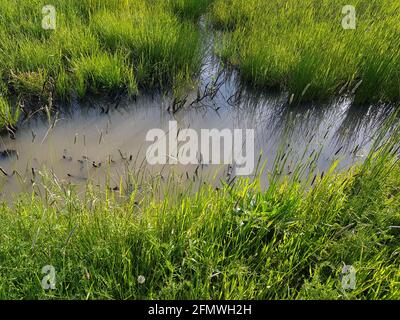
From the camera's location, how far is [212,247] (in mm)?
1850

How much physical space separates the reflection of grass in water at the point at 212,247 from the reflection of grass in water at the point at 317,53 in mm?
1798

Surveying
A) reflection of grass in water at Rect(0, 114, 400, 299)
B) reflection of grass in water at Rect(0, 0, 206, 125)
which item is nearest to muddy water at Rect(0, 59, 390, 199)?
reflection of grass in water at Rect(0, 0, 206, 125)

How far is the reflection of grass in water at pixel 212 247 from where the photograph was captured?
1.74m

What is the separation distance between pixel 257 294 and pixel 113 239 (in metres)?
0.81


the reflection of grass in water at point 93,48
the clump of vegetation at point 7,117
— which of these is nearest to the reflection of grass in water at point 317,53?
the reflection of grass in water at point 93,48

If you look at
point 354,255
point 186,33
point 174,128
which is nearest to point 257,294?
point 354,255

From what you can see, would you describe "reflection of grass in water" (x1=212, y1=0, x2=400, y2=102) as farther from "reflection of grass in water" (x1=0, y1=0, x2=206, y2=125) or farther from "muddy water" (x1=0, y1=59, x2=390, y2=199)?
"reflection of grass in water" (x1=0, y1=0, x2=206, y2=125)

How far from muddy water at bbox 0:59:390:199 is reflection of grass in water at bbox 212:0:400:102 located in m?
0.20

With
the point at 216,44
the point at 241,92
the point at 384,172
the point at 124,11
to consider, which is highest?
the point at 124,11

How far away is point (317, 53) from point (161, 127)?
6.18 ft

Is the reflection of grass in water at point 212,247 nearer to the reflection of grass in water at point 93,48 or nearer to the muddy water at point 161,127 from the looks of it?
the muddy water at point 161,127

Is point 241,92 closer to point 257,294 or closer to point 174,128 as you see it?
point 174,128

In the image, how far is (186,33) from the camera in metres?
4.34

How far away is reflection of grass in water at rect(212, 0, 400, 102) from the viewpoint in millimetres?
3750
